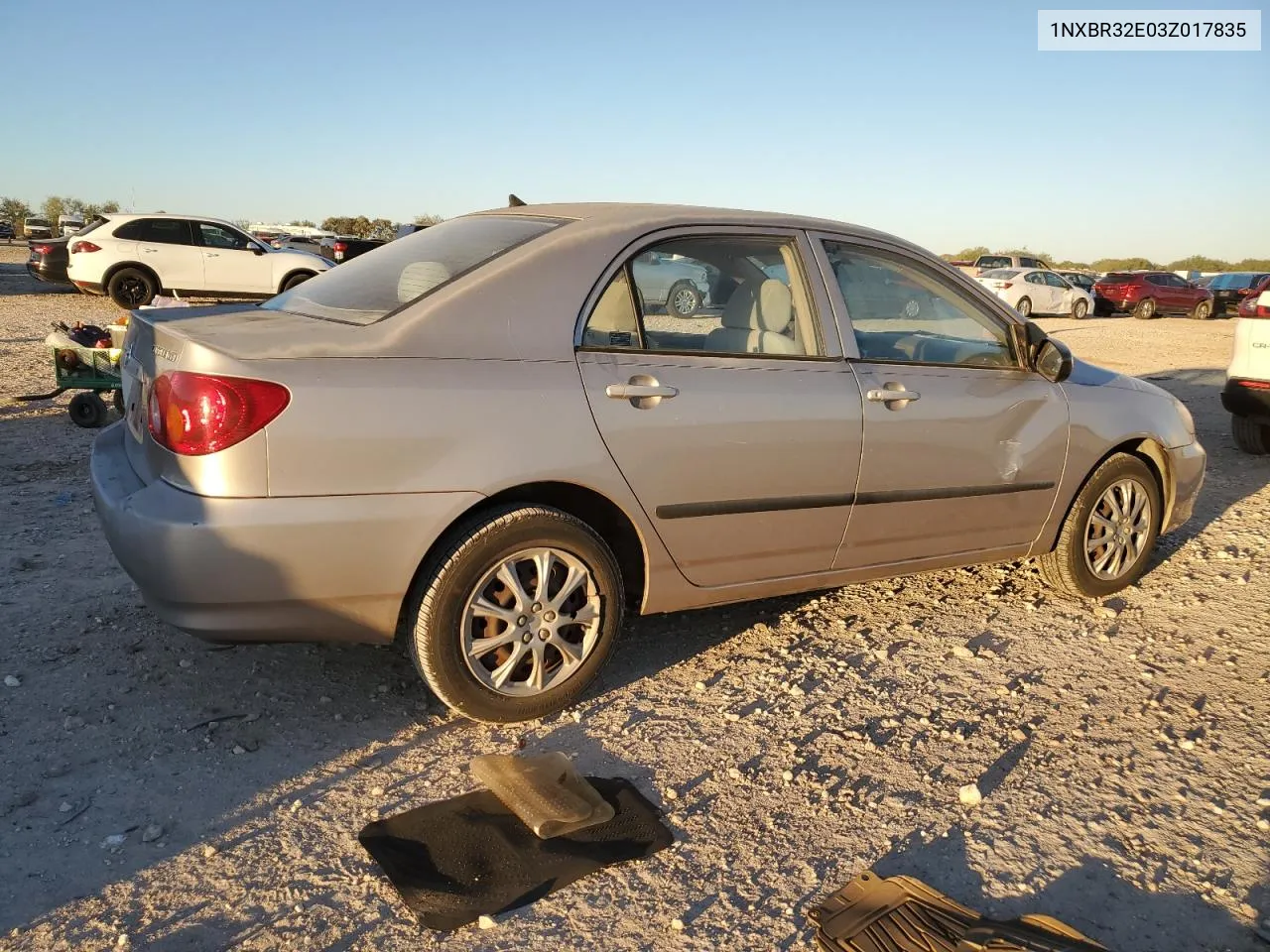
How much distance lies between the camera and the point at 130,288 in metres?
17.7

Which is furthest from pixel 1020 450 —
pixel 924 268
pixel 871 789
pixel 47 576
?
pixel 47 576

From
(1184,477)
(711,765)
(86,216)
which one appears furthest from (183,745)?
(86,216)

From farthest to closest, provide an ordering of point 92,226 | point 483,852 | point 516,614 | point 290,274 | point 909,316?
point 290,274 → point 92,226 → point 909,316 → point 516,614 → point 483,852

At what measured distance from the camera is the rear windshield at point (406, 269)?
3.51 metres

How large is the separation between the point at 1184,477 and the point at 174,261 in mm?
16890

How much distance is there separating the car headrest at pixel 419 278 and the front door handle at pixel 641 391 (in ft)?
2.21

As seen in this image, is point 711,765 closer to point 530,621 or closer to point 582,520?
point 530,621

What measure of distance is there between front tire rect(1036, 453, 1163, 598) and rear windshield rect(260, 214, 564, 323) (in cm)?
280

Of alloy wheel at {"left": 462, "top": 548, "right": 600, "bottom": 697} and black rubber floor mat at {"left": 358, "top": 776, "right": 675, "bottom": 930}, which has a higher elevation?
alloy wheel at {"left": 462, "top": 548, "right": 600, "bottom": 697}

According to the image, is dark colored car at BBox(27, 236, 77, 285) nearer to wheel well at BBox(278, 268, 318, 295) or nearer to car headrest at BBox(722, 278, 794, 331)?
wheel well at BBox(278, 268, 318, 295)

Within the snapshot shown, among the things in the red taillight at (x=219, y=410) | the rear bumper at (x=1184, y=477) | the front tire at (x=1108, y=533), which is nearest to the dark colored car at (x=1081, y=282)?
the rear bumper at (x=1184, y=477)

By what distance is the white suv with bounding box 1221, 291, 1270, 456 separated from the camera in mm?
7871

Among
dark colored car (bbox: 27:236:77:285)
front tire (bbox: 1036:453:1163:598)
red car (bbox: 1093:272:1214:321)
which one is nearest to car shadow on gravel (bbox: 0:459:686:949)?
→ front tire (bbox: 1036:453:1163:598)

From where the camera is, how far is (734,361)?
375 centimetres
